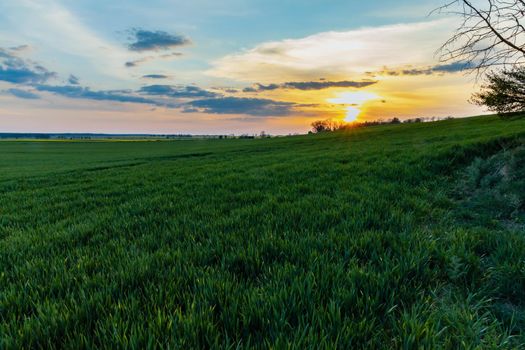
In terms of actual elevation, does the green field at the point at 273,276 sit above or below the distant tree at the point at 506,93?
below

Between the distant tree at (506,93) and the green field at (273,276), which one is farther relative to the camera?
the distant tree at (506,93)

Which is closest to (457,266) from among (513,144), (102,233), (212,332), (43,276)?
(212,332)

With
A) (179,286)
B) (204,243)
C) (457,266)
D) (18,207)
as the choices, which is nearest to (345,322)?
(179,286)

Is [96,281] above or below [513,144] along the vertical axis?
below

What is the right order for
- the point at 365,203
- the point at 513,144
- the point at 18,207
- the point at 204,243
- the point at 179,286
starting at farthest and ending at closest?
the point at 513,144, the point at 18,207, the point at 365,203, the point at 204,243, the point at 179,286

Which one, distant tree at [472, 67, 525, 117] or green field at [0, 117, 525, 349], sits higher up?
distant tree at [472, 67, 525, 117]

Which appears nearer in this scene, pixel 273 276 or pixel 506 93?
pixel 273 276

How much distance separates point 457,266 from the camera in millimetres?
3008

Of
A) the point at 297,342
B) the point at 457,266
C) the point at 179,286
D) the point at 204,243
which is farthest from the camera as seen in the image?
the point at 204,243

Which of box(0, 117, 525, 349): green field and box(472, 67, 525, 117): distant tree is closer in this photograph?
box(0, 117, 525, 349): green field

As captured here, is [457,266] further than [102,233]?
No

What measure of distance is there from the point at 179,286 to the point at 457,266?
2.79 metres

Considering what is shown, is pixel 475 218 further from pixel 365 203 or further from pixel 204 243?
pixel 204 243

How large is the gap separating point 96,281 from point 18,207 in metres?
6.88
